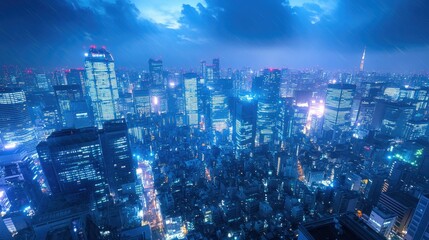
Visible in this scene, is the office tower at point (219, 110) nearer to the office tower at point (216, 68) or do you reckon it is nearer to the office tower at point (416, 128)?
the office tower at point (216, 68)

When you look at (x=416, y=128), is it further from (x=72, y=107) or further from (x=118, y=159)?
(x=72, y=107)

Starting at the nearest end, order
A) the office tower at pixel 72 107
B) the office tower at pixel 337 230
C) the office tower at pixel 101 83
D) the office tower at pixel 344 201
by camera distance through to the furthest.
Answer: the office tower at pixel 337 230, the office tower at pixel 344 201, the office tower at pixel 72 107, the office tower at pixel 101 83

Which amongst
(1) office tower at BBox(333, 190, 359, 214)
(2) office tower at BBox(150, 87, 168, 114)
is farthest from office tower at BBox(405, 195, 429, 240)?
(2) office tower at BBox(150, 87, 168, 114)

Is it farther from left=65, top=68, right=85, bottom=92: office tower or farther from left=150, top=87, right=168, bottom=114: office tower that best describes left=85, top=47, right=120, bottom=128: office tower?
left=65, top=68, right=85, bottom=92: office tower

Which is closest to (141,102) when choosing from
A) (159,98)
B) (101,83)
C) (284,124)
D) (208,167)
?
(159,98)

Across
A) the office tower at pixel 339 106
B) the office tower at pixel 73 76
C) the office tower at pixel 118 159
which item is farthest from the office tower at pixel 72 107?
the office tower at pixel 339 106

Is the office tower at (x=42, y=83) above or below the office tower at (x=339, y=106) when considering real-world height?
above

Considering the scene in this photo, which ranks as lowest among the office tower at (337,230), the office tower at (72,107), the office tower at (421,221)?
the office tower at (421,221)
